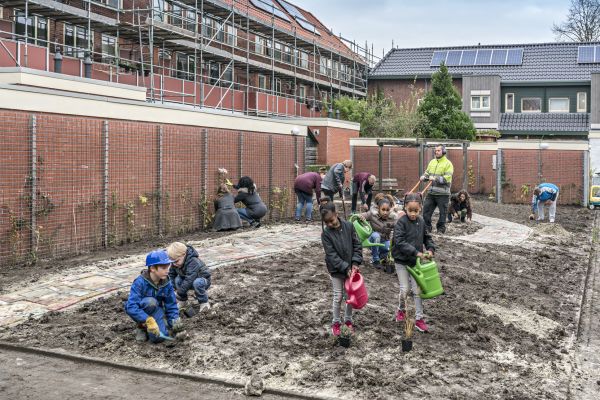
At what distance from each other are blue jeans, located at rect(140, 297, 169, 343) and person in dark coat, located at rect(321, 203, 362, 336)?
5.81 ft

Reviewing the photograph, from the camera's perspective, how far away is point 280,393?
19.7ft

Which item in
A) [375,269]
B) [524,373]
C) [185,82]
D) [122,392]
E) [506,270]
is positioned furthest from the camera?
[185,82]

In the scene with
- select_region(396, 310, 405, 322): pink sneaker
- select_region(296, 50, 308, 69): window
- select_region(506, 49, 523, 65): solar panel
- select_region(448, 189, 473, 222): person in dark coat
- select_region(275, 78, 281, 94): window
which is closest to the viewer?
select_region(396, 310, 405, 322): pink sneaker

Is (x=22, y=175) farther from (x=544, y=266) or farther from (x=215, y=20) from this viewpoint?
(x=215, y=20)

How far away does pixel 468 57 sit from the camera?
5016cm

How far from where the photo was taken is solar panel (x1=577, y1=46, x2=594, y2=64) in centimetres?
4684

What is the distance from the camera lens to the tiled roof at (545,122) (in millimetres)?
44156

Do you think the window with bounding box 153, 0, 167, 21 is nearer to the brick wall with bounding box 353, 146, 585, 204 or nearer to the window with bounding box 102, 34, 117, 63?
the window with bounding box 102, 34, 117, 63

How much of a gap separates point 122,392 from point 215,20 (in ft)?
95.8

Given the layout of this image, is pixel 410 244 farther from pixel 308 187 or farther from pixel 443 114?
pixel 443 114

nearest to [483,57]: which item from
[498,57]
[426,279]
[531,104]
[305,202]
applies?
[498,57]

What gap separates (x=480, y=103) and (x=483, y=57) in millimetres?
5242

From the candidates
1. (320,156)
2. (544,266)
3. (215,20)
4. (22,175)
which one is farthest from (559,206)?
(22,175)

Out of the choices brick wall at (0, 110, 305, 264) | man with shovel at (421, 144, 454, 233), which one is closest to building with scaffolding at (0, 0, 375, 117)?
brick wall at (0, 110, 305, 264)
